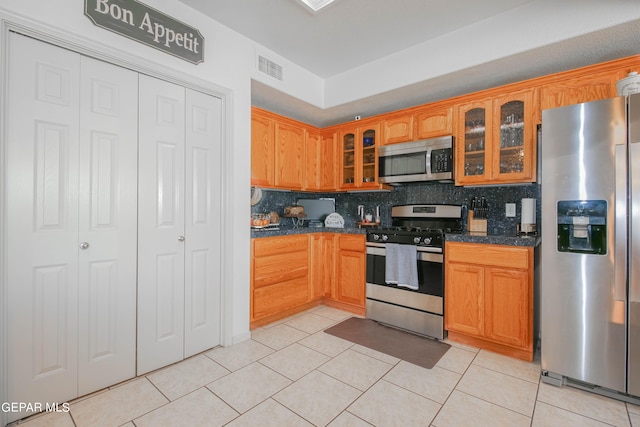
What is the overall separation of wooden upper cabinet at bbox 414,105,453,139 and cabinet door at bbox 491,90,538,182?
0.42m

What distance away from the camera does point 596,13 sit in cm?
204

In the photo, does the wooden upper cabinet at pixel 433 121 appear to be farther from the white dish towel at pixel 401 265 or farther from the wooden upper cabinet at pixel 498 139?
the white dish towel at pixel 401 265

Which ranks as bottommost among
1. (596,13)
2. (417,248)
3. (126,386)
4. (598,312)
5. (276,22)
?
(126,386)

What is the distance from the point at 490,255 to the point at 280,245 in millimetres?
1986

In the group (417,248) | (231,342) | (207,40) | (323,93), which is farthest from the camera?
(323,93)

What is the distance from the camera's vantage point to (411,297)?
293 cm

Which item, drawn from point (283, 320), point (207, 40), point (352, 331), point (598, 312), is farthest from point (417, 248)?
point (207, 40)

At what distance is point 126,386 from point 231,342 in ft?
2.68

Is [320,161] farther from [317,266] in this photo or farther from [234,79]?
[234,79]

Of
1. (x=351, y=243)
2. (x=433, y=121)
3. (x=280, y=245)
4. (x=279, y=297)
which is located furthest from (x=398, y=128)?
(x=279, y=297)

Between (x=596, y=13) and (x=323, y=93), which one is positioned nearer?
(x=596, y=13)

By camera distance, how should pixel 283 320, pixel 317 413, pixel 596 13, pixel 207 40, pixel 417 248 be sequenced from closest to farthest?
pixel 317 413 < pixel 596 13 < pixel 207 40 < pixel 417 248 < pixel 283 320

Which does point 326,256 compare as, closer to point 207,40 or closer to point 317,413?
point 317,413

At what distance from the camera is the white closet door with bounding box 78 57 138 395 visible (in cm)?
188
